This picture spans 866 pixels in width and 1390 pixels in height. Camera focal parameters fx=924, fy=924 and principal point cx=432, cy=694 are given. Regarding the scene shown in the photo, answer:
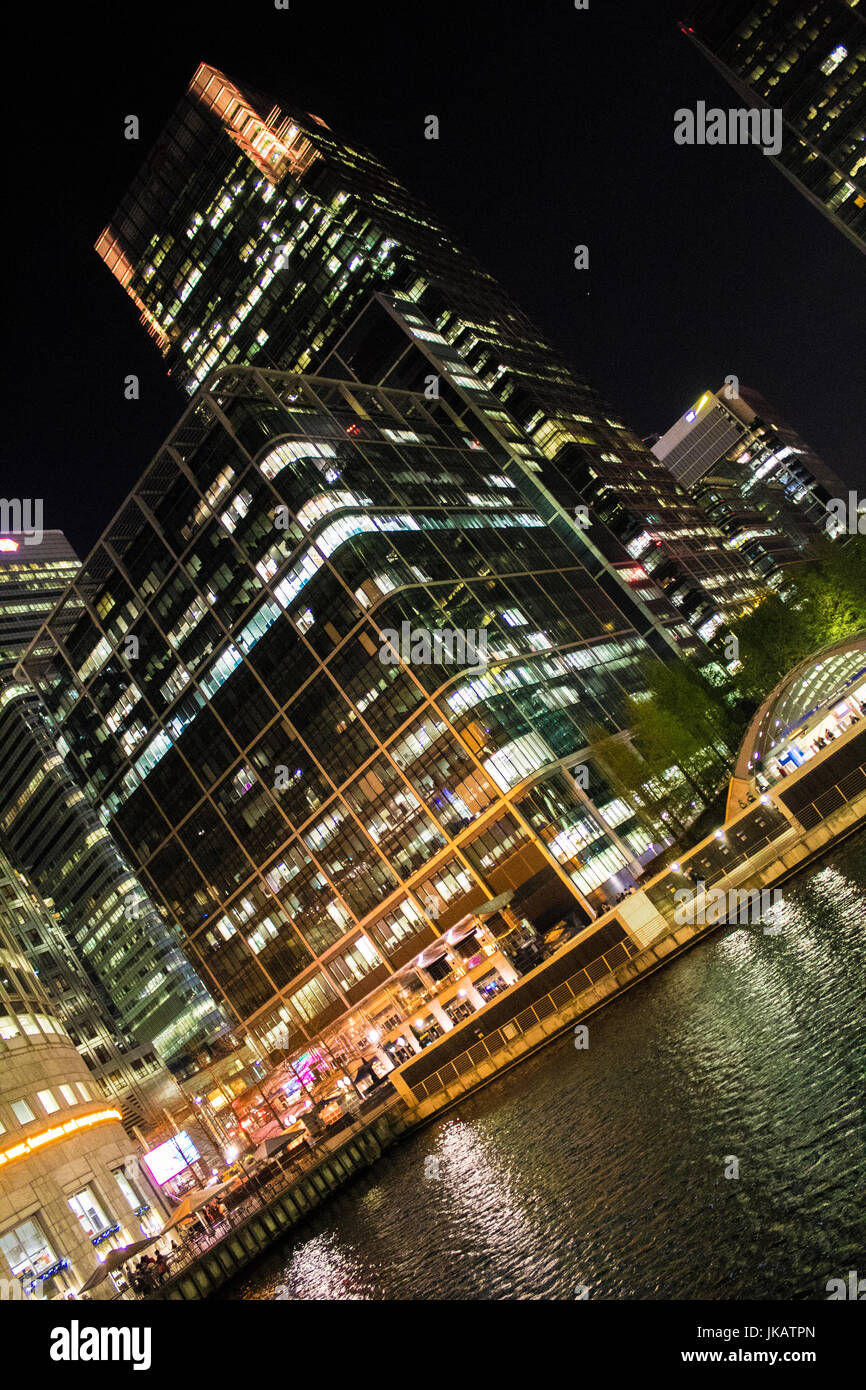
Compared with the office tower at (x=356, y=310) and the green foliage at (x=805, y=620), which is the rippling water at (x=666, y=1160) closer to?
the green foliage at (x=805, y=620)

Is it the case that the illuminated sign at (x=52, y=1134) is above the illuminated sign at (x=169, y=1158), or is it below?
above

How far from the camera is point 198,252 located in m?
185

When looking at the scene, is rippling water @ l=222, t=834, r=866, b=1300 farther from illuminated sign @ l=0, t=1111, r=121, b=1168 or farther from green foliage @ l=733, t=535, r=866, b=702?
green foliage @ l=733, t=535, r=866, b=702

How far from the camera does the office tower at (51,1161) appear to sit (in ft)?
171

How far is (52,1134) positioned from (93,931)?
77628 mm

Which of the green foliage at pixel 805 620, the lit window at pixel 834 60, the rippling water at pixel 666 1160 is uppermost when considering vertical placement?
the lit window at pixel 834 60

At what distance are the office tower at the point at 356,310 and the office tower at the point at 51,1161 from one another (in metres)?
93.1

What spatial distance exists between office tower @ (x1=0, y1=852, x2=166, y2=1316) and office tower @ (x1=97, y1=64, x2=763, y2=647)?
9313cm

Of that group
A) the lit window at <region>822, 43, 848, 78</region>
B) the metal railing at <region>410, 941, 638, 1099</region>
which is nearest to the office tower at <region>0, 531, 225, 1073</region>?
the metal railing at <region>410, 941, 638, 1099</region>

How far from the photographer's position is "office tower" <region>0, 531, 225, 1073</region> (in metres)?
123

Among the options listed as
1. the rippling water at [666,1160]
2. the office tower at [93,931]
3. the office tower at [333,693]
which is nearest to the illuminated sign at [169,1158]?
the office tower at [333,693]

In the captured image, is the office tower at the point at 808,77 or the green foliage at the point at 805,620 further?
the office tower at the point at 808,77
